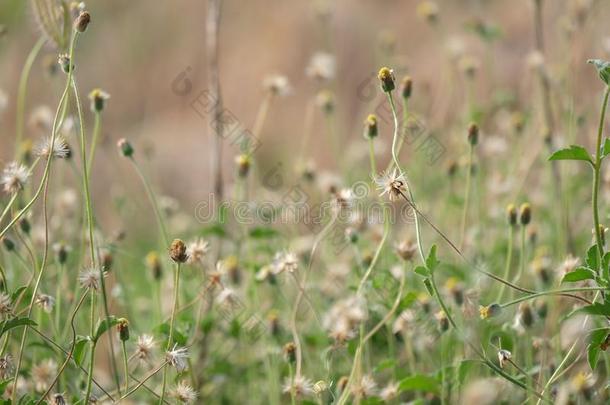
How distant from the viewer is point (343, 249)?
2.08m

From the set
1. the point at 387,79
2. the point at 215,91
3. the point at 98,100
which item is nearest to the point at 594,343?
the point at 387,79

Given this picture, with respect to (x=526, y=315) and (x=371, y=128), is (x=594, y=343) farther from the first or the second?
(x=371, y=128)

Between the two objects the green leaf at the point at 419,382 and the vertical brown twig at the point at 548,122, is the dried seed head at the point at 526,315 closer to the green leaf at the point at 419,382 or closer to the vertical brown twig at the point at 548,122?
the green leaf at the point at 419,382

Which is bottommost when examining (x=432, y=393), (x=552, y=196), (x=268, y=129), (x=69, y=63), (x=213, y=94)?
(x=268, y=129)

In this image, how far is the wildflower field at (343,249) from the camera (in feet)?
3.95

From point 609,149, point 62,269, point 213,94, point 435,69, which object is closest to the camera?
point 609,149

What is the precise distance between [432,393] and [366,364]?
18 centimetres

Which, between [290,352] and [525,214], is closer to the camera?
[290,352]

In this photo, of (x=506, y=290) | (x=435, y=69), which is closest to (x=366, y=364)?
(x=506, y=290)

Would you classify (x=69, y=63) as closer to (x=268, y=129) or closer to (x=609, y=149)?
(x=609, y=149)

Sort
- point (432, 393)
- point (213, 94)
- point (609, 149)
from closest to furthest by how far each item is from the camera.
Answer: point (609, 149)
point (432, 393)
point (213, 94)

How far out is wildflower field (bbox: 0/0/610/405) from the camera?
1.20 meters

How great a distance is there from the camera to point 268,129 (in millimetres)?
4348

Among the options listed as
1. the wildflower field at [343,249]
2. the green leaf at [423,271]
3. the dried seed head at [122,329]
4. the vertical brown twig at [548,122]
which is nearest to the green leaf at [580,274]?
the wildflower field at [343,249]
